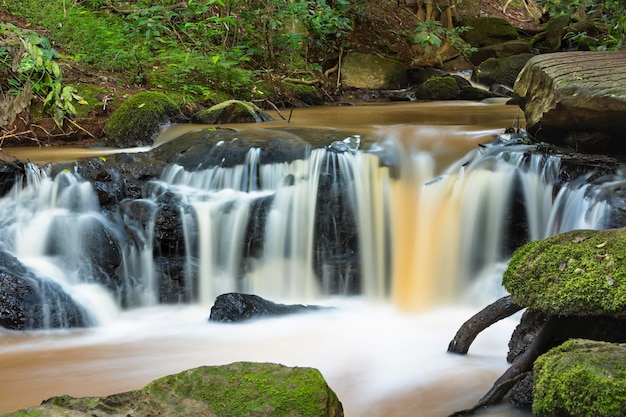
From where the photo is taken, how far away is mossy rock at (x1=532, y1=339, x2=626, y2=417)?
8.46 feet

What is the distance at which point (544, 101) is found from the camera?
6.46 meters

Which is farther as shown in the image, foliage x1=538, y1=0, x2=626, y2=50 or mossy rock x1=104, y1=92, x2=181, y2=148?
mossy rock x1=104, y1=92, x2=181, y2=148

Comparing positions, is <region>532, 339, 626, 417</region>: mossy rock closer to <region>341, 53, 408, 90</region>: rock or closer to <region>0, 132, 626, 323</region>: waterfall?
<region>0, 132, 626, 323</region>: waterfall

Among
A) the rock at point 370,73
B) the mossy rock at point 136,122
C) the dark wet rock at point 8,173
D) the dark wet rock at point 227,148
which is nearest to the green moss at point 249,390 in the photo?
the dark wet rock at point 227,148

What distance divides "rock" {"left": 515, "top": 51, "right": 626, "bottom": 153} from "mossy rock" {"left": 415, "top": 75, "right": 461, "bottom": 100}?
5.86 m

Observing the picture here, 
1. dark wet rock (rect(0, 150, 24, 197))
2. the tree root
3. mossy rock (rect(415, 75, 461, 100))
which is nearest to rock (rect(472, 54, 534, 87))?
mossy rock (rect(415, 75, 461, 100))

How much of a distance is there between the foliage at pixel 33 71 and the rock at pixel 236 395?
6915 mm

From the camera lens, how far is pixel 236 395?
276 cm

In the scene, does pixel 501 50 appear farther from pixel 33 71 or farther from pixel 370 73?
pixel 33 71

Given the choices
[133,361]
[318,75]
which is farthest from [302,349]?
[318,75]

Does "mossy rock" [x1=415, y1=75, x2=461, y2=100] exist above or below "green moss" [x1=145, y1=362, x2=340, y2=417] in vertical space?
above

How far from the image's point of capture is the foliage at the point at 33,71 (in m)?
8.62

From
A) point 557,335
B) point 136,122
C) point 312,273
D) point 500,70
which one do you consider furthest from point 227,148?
point 500,70

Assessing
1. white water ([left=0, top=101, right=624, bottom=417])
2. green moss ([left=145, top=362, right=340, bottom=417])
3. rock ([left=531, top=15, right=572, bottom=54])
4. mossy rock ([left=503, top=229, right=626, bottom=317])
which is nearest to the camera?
green moss ([left=145, top=362, right=340, bottom=417])
